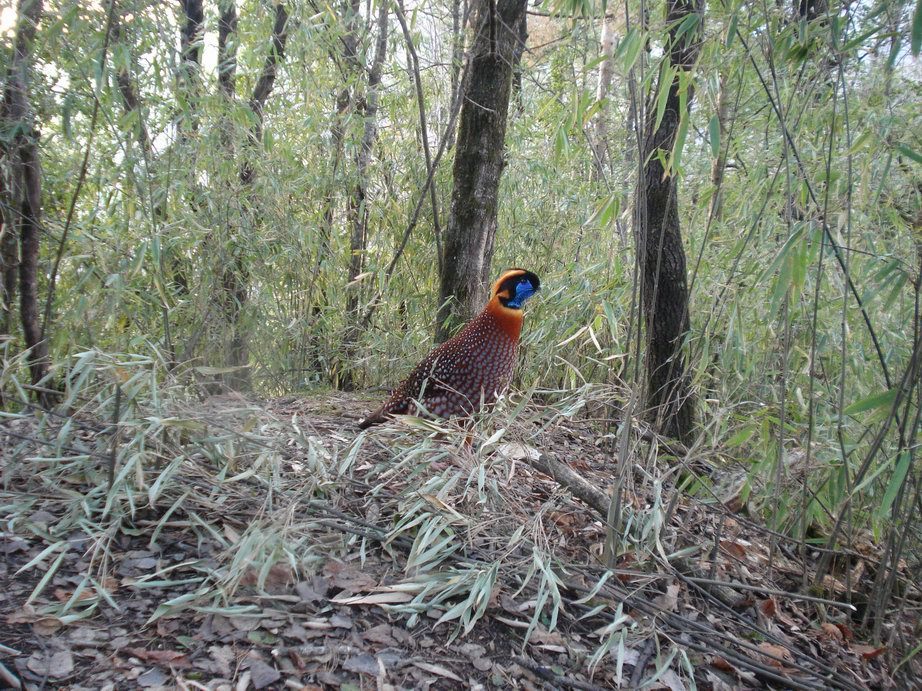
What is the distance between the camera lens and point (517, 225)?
486cm

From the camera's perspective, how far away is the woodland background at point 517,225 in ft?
7.20

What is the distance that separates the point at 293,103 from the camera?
14.0 ft

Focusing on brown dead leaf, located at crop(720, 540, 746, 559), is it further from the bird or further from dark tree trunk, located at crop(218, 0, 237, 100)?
dark tree trunk, located at crop(218, 0, 237, 100)

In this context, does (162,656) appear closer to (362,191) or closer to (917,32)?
(917,32)

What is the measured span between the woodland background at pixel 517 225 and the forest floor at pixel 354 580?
162 mm

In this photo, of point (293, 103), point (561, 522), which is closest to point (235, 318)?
point (293, 103)

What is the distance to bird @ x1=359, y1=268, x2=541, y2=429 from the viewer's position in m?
3.15

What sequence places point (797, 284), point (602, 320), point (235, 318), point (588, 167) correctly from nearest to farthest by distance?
1. point (797, 284)
2. point (602, 320)
3. point (235, 318)
4. point (588, 167)

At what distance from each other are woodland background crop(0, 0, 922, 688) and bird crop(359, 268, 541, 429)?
12.5 inches

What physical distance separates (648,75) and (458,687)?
5.85ft

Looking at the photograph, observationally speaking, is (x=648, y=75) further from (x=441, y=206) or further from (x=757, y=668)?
(x=441, y=206)

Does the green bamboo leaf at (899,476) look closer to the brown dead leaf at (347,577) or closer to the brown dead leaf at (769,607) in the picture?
the brown dead leaf at (769,607)

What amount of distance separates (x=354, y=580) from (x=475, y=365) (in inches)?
55.8

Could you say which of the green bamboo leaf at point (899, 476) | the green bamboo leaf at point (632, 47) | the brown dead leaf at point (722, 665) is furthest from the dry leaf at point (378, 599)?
the green bamboo leaf at point (632, 47)
